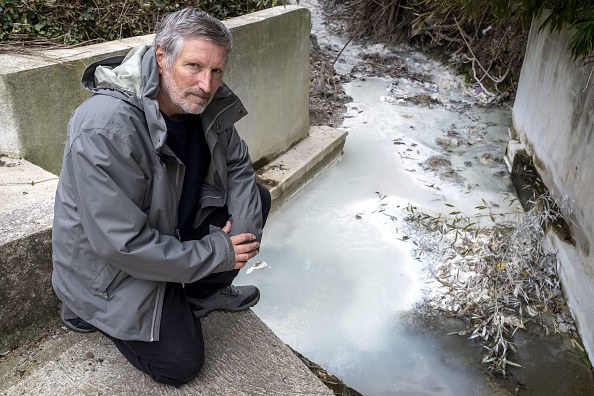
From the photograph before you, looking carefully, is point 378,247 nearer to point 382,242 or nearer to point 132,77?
point 382,242

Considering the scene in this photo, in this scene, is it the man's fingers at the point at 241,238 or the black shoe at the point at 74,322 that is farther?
the black shoe at the point at 74,322

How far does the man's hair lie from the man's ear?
0.05ft

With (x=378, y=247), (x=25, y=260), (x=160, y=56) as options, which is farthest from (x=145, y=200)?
(x=378, y=247)

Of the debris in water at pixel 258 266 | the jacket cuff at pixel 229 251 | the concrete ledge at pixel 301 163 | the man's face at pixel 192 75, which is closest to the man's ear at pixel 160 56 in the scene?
the man's face at pixel 192 75

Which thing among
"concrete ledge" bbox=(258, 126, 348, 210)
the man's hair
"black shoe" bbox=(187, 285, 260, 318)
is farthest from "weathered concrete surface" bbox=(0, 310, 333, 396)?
"concrete ledge" bbox=(258, 126, 348, 210)

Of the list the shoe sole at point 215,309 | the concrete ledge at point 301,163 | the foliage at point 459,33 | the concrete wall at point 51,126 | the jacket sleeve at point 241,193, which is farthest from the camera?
the foliage at point 459,33

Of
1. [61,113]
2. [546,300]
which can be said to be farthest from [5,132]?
[546,300]

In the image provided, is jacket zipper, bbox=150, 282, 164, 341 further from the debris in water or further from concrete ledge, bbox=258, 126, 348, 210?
concrete ledge, bbox=258, 126, 348, 210

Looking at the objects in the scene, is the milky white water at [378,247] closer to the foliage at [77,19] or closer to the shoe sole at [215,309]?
the shoe sole at [215,309]

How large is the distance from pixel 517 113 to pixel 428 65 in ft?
8.48

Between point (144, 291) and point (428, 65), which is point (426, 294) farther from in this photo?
point (428, 65)

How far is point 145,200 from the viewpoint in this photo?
1.89 metres

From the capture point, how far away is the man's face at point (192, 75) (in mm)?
1891

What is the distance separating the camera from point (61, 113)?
2930 millimetres
